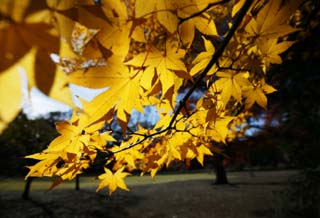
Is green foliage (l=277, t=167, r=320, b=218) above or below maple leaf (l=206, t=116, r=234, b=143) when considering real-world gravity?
below

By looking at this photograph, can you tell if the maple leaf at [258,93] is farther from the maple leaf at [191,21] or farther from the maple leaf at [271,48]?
the maple leaf at [191,21]

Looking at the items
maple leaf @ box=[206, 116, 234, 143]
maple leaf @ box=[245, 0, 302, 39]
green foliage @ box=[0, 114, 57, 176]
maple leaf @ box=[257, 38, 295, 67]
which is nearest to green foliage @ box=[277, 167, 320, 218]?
maple leaf @ box=[206, 116, 234, 143]

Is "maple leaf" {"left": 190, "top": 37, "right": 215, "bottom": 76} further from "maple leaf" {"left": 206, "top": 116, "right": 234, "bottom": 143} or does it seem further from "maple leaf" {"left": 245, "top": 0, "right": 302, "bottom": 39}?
"maple leaf" {"left": 206, "top": 116, "right": 234, "bottom": 143}

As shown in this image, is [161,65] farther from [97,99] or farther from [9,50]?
[9,50]

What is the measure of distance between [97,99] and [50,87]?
136 mm

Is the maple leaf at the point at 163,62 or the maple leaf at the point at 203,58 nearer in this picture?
the maple leaf at the point at 163,62

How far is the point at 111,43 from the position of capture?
0.38m

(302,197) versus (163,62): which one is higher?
(163,62)

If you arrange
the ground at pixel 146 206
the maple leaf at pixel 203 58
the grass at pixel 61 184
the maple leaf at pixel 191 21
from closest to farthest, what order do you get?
the maple leaf at pixel 191 21
the maple leaf at pixel 203 58
the ground at pixel 146 206
the grass at pixel 61 184

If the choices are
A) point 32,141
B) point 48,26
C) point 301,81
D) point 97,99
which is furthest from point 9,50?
point 32,141

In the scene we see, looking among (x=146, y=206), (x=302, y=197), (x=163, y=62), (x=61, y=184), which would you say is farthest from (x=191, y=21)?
(x=61, y=184)

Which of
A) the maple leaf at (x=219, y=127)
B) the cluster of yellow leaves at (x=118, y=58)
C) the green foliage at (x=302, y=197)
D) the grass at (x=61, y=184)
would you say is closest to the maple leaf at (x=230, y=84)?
the cluster of yellow leaves at (x=118, y=58)

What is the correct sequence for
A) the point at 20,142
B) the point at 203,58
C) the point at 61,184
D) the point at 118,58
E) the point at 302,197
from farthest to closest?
the point at 61,184, the point at 20,142, the point at 302,197, the point at 203,58, the point at 118,58

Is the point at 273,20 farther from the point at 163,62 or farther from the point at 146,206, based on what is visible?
the point at 146,206
